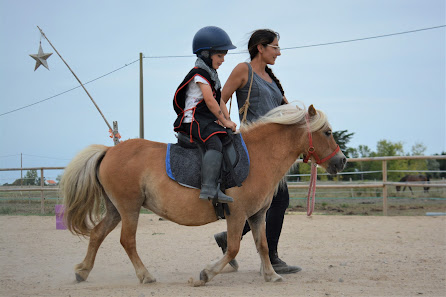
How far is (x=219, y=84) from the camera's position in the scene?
4.53 m

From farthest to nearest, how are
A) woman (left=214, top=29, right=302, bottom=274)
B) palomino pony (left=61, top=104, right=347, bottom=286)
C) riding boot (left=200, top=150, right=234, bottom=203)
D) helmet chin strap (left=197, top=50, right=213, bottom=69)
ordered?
woman (left=214, top=29, right=302, bottom=274)
helmet chin strap (left=197, top=50, right=213, bottom=69)
palomino pony (left=61, top=104, right=347, bottom=286)
riding boot (left=200, top=150, right=234, bottom=203)

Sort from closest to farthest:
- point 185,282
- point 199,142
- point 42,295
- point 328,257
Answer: point 42,295
point 199,142
point 185,282
point 328,257

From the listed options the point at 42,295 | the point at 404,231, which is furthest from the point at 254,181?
the point at 404,231

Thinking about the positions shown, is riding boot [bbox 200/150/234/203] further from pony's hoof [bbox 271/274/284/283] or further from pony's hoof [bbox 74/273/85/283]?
pony's hoof [bbox 74/273/85/283]

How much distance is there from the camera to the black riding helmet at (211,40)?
4371 mm

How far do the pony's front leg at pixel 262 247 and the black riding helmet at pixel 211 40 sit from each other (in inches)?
67.9

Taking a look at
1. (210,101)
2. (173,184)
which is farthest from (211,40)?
(173,184)

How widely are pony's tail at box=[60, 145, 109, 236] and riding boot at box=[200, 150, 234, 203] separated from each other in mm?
1213

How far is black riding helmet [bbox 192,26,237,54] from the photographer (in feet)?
14.3

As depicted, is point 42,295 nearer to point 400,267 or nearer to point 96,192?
point 96,192

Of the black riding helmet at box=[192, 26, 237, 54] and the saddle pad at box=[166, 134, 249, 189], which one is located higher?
the black riding helmet at box=[192, 26, 237, 54]

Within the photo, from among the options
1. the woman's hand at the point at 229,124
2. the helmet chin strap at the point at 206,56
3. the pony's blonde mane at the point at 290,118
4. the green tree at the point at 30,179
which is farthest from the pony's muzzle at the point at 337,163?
the green tree at the point at 30,179

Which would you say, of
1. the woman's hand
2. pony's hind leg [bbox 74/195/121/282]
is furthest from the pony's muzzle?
pony's hind leg [bbox 74/195/121/282]

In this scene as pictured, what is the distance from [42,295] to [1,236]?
4944mm
